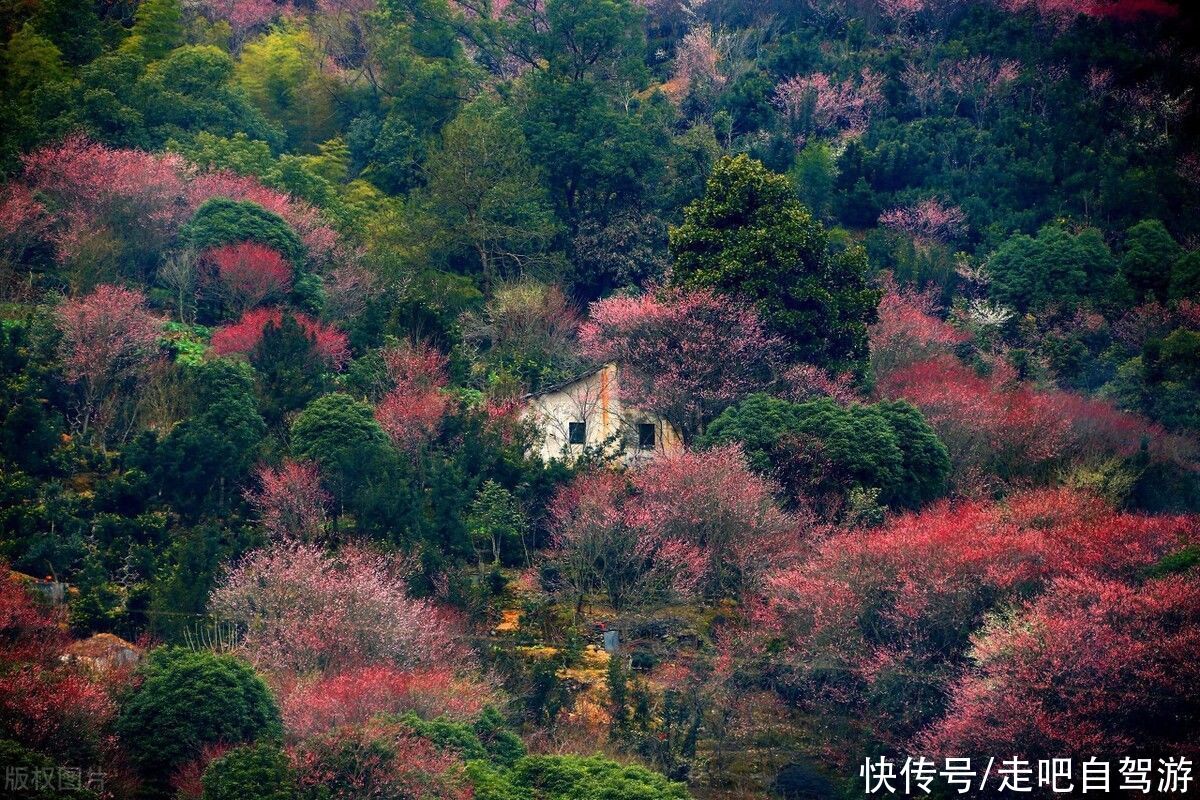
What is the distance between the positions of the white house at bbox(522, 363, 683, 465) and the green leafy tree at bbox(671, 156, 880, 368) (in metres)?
3.03

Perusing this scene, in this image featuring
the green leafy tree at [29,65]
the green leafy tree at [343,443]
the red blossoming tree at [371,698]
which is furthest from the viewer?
the green leafy tree at [29,65]

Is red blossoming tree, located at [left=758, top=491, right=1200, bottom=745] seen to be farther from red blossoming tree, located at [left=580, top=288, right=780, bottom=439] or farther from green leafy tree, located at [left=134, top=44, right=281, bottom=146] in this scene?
green leafy tree, located at [left=134, top=44, right=281, bottom=146]

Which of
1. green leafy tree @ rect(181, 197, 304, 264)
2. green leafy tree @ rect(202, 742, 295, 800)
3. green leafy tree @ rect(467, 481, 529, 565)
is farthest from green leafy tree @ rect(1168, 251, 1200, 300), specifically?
green leafy tree @ rect(202, 742, 295, 800)

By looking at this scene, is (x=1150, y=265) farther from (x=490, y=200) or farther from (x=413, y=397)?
(x=413, y=397)

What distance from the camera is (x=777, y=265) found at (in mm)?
39500

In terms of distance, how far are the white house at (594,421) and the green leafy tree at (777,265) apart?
303cm

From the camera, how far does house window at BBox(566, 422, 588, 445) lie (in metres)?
39.1

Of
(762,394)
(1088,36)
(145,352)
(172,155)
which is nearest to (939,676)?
(762,394)

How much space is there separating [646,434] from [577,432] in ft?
5.07

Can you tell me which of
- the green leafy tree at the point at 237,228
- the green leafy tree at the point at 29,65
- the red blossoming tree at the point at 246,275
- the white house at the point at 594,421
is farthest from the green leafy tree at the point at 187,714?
the green leafy tree at the point at 29,65

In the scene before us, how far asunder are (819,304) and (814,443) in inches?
212

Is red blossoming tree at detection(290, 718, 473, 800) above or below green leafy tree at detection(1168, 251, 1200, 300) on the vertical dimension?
below

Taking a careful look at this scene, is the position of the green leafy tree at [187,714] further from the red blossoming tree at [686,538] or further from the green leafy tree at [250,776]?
the red blossoming tree at [686,538]

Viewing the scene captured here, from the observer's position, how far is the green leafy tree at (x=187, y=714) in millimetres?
24672
